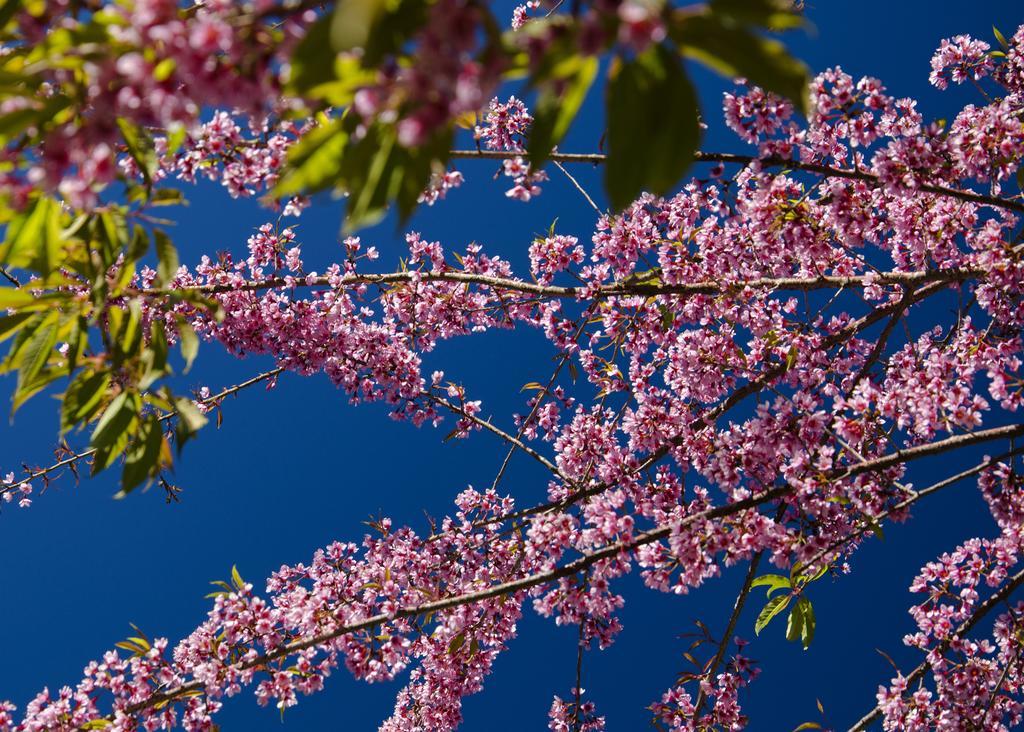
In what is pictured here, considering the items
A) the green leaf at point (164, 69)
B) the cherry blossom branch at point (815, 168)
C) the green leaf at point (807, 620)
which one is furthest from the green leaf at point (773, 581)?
the green leaf at point (164, 69)

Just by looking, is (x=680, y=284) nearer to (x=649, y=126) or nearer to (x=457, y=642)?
(x=457, y=642)

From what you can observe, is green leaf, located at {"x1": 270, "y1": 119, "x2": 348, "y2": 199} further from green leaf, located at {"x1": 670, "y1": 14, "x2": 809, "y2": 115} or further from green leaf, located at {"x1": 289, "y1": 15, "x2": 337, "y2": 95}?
green leaf, located at {"x1": 670, "y1": 14, "x2": 809, "y2": 115}

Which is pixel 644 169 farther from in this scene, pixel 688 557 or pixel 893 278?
pixel 893 278

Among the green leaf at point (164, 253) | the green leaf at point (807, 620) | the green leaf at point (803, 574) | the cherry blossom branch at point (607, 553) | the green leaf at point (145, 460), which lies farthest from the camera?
the green leaf at point (807, 620)

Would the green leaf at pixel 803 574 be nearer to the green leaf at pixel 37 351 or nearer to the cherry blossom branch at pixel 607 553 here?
the cherry blossom branch at pixel 607 553

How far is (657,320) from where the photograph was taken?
4.59m

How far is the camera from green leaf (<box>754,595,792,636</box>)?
3.91 meters

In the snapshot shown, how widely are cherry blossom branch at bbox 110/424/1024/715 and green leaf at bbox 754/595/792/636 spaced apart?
0.69 meters

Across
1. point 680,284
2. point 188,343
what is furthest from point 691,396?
point 188,343

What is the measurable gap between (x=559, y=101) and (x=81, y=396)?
5.47 ft

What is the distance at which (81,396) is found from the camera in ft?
7.04

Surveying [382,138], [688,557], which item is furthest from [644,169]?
[688,557]

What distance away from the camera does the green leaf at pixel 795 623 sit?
4.21 meters

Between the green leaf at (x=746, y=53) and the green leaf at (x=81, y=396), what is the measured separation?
6.04 feet
